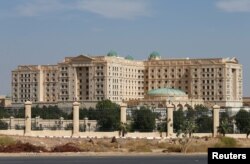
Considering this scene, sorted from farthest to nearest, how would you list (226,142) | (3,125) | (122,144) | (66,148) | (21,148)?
(3,125) → (122,144) → (226,142) → (66,148) → (21,148)

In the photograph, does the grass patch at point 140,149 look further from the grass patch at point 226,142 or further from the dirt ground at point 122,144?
the grass patch at point 226,142

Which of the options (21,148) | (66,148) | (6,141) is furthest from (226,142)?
(6,141)

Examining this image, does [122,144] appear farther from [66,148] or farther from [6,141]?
[6,141]

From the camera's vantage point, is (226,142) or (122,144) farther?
(122,144)

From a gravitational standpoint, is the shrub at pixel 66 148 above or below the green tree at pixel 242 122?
below

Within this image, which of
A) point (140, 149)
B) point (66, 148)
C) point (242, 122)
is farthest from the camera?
point (242, 122)

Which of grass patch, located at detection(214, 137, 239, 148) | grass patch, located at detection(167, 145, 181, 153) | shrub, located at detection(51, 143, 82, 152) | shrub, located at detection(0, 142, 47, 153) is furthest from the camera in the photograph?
grass patch, located at detection(214, 137, 239, 148)

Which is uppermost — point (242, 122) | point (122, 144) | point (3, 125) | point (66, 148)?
point (242, 122)

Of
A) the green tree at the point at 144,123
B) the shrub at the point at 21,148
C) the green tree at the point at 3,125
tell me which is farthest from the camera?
the green tree at the point at 144,123

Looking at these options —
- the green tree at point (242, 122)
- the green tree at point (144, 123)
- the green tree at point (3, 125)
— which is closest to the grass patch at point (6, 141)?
the green tree at point (3, 125)

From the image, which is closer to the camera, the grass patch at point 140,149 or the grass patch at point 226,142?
the grass patch at point 140,149

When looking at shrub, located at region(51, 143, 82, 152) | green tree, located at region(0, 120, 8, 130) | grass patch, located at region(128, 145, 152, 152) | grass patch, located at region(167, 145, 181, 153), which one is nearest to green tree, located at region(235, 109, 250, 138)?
green tree, located at region(0, 120, 8, 130)

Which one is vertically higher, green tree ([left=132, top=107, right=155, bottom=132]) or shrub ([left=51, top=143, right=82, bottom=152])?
green tree ([left=132, top=107, right=155, bottom=132])

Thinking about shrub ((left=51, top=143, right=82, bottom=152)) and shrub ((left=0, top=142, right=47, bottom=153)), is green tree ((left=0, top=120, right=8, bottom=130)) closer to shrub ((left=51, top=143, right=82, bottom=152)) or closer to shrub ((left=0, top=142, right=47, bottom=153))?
shrub ((left=51, top=143, right=82, bottom=152))
